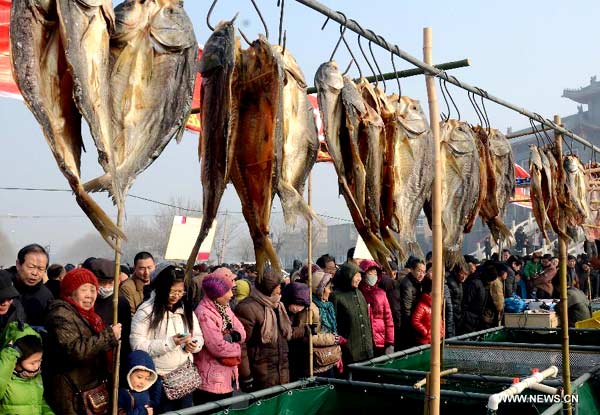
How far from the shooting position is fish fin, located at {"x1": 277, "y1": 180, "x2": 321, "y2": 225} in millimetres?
2376

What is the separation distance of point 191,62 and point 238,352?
3.99 metres

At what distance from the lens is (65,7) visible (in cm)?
183

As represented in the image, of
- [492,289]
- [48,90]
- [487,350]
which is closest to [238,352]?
[487,350]

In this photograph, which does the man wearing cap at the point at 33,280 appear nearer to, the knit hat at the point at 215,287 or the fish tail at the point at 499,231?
the knit hat at the point at 215,287

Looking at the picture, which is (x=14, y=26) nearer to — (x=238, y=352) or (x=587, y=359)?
(x=238, y=352)

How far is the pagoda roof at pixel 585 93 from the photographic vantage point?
75.4 metres

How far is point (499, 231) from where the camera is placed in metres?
4.24

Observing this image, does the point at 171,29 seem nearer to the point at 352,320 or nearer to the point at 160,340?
the point at 160,340

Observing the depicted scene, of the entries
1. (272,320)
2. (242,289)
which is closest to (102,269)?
(272,320)

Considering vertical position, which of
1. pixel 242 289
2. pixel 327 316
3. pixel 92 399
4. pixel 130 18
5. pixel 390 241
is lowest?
pixel 92 399

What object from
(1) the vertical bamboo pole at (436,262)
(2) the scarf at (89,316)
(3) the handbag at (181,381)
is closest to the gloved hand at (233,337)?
(3) the handbag at (181,381)

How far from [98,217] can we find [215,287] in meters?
4.27

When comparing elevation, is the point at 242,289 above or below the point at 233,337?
above

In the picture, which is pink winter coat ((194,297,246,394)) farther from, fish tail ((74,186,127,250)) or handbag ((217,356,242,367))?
fish tail ((74,186,127,250))
